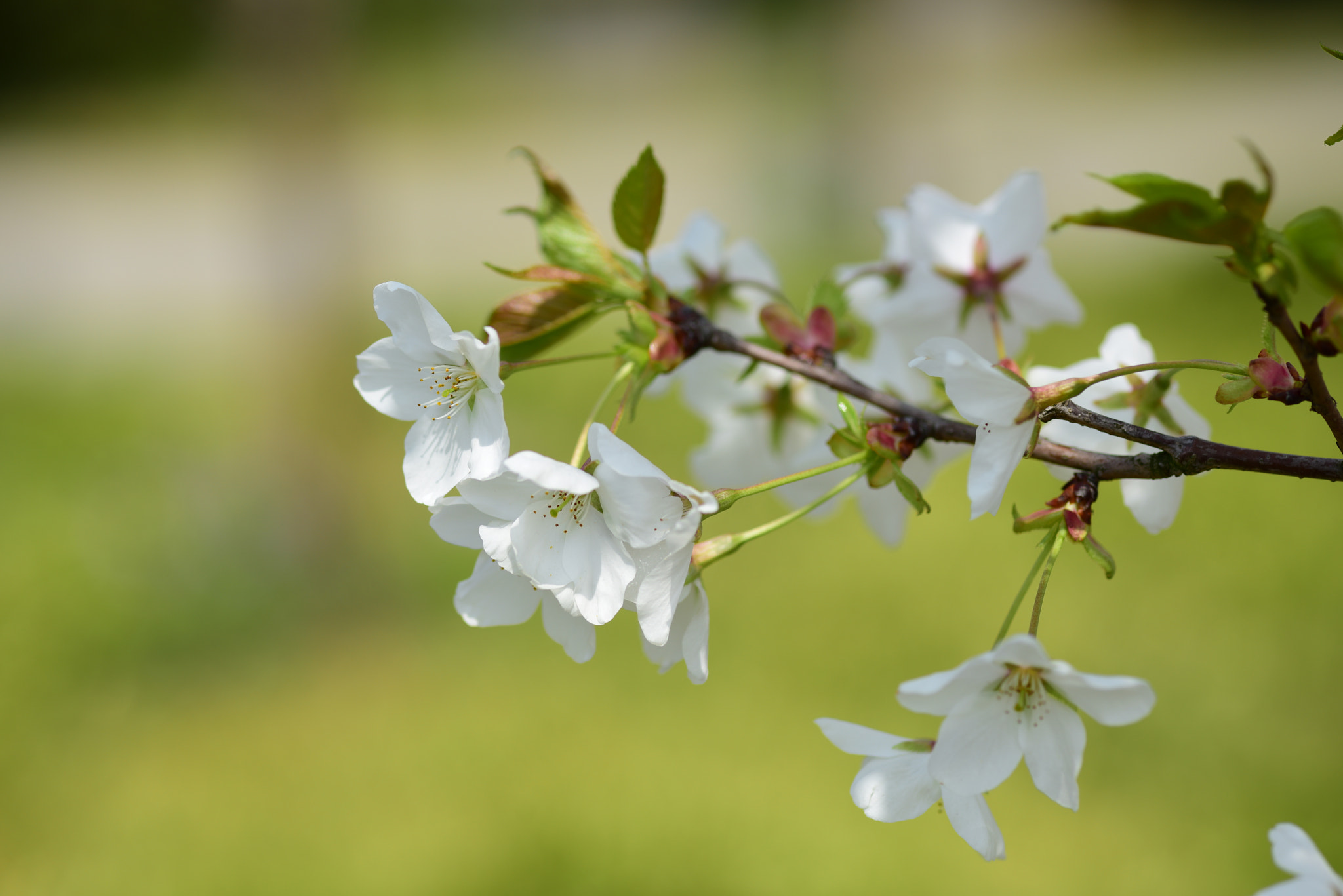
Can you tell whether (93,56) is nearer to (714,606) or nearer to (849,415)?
(714,606)

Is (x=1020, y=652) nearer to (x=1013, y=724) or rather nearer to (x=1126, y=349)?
(x=1013, y=724)

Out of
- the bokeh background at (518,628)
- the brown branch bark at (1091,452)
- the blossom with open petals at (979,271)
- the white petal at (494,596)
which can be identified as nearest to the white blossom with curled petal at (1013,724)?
the brown branch bark at (1091,452)

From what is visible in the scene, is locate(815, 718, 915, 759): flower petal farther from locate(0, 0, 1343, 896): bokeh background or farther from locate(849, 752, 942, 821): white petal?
locate(0, 0, 1343, 896): bokeh background

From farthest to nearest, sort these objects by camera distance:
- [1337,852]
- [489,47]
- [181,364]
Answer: [489,47] → [181,364] → [1337,852]

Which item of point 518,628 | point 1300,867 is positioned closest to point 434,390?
point 1300,867

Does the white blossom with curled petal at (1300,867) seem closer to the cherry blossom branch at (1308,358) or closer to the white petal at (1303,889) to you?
the white petal at (1303,889)

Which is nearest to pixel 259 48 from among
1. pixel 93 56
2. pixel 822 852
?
pixel 822 852

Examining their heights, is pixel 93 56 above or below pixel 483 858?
above
